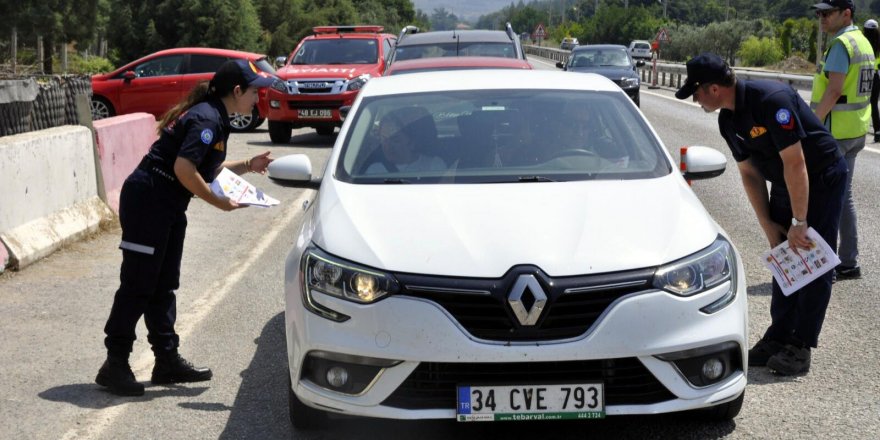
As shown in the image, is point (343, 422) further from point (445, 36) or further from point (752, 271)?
point (445, 36)

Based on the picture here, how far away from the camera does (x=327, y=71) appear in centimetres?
1914

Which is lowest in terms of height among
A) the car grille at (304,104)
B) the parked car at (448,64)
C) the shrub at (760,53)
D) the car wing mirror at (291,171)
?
the shrub at (760,53)

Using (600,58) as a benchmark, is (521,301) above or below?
above

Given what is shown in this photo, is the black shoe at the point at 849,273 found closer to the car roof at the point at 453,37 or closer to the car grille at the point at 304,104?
the car roof at the point at 453,37

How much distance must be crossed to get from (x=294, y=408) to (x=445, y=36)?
1023 cm

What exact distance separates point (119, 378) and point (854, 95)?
17.5 feet

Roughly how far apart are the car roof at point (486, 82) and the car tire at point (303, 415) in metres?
1.99

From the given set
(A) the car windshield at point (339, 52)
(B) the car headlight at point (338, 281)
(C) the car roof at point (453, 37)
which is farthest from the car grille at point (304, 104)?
(B) the car headlight at point (338, 281)

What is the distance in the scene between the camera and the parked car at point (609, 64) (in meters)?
27.7

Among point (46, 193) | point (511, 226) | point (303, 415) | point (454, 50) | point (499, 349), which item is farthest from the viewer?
point (454, 50)

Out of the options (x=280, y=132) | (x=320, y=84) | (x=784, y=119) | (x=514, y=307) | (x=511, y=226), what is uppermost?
(x=784, y=119)

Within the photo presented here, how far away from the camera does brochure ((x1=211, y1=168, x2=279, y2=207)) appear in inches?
221

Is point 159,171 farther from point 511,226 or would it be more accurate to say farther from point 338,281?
point 511,226

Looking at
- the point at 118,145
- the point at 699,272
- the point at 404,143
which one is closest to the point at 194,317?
the point at 404,143
